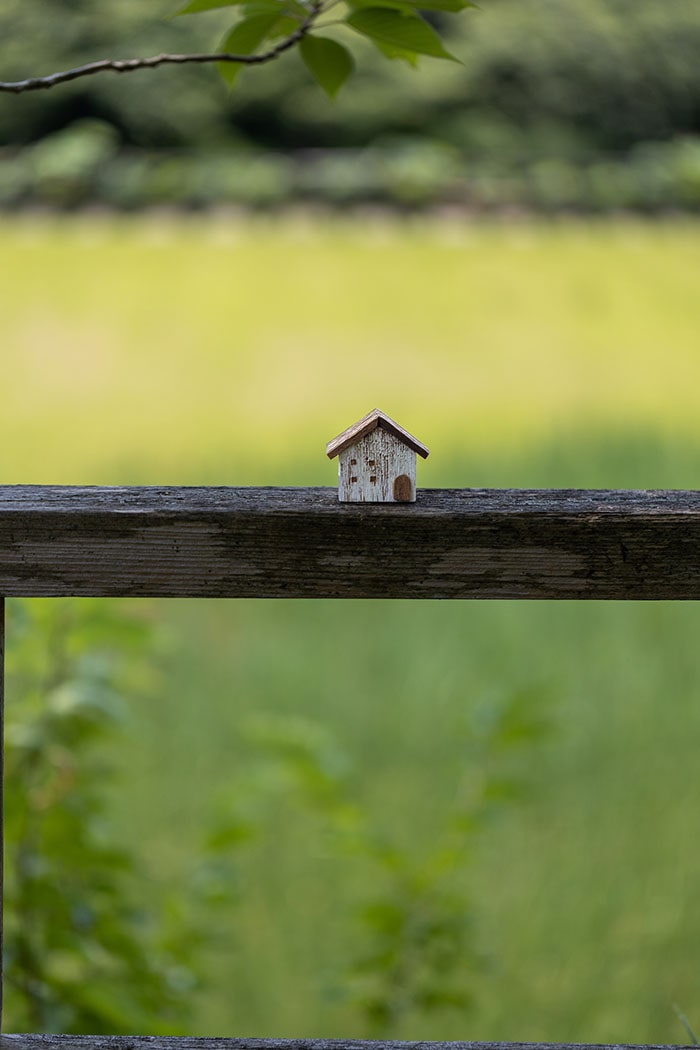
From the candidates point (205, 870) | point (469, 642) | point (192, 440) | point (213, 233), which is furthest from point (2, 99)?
point (205, 870)

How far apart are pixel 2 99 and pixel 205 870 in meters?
13.1

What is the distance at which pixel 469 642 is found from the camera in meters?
3.23

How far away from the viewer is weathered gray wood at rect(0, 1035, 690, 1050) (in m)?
0.66

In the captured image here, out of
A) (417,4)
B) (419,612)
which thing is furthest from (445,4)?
(419,612)

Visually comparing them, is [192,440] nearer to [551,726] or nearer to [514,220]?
[551,726]

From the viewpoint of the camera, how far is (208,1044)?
26.2 inches

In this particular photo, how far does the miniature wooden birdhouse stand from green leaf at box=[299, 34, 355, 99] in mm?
300

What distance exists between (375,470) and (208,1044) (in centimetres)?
33

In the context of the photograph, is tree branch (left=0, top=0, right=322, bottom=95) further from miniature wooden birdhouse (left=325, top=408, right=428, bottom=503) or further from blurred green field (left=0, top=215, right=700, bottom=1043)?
blurred green field (left=0, top=215, right=700, bottom=1043)

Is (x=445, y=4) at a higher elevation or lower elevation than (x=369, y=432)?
higher

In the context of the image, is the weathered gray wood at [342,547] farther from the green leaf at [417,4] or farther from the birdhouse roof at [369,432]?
the green leaf at [417,4]

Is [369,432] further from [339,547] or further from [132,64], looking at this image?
[132,64]

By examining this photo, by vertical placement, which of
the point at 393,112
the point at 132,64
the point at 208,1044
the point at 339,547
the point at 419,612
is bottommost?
the point at 208,1044

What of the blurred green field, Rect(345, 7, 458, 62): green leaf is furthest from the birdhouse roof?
the blurred green field
